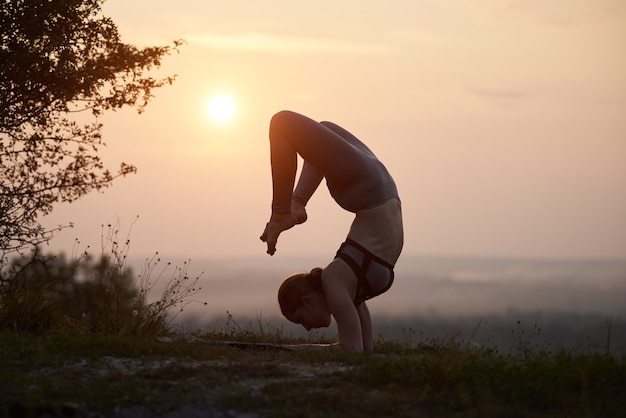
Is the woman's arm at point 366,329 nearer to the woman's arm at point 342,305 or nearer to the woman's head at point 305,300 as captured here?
the woman's head at point 305,300

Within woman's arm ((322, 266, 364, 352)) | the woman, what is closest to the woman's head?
the woman

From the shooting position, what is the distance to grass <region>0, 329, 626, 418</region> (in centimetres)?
554

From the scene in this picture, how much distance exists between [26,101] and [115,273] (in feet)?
10.6

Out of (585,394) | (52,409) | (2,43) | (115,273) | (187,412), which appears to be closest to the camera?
(52,409)

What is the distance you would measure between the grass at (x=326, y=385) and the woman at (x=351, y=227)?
0.50 m

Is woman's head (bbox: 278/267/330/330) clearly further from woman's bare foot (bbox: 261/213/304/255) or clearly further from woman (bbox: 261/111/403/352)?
woman's bare foot (bbox: 261/213/304/255)

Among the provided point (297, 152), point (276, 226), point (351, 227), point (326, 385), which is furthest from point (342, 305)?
point (297, 152)

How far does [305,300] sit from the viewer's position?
24.8 ft

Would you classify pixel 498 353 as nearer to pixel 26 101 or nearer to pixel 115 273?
pixel 115 273

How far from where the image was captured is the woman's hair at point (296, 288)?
7.57 meters

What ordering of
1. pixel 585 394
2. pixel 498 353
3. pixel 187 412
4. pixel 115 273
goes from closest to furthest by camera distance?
pixel 187 412, pixel 585 394, pixel 498 353, pixel 115 273

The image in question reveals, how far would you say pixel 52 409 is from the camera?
16.5 feet

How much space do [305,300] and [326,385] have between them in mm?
1650

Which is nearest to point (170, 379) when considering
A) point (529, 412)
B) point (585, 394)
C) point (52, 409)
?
point (52, 409)
